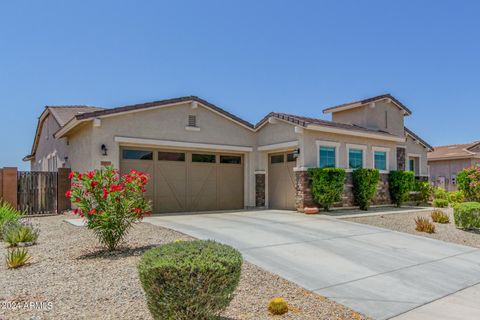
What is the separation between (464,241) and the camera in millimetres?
10641

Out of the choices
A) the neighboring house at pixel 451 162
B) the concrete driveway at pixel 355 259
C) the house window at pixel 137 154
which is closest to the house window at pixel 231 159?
the house window at pixel 137 154

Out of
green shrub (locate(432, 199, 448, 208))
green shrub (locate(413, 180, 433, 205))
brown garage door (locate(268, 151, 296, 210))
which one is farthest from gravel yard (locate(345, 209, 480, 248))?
green shrub (locate(413, 180, 433, 205))

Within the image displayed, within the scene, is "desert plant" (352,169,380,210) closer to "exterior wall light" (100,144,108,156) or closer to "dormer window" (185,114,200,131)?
"dormer window" (185,114,200,131)

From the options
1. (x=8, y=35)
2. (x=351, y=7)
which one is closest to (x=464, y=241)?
(x=351, y=7)

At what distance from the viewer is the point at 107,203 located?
727 centimetres

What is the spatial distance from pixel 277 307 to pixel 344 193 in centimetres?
1165

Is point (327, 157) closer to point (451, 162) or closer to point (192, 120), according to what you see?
point (192, 120)

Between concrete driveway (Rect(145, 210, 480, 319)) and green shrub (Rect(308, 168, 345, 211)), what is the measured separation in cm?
238

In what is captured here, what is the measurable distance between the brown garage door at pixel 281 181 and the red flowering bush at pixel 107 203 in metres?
9.07

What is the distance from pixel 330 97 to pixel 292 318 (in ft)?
64.4

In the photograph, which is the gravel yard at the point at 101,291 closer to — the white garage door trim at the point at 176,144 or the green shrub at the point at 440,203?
the white garage door trim at the point at 176,144

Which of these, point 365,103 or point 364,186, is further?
point 365,103

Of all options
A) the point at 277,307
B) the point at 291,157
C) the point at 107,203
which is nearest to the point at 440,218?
the point at 291,157

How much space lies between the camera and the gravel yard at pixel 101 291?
457 centimetres
